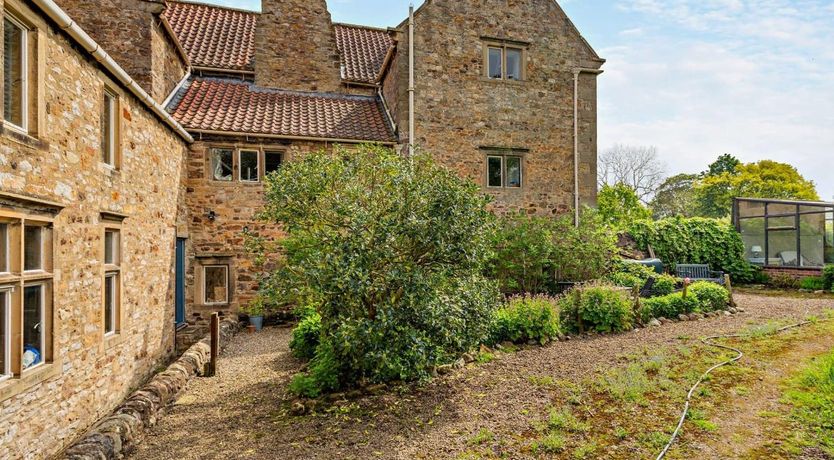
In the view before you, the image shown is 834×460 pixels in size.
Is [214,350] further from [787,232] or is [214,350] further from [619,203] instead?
[619,203]

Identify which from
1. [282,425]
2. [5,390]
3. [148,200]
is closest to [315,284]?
[282,425]

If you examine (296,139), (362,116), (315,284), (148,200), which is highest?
(362,116)

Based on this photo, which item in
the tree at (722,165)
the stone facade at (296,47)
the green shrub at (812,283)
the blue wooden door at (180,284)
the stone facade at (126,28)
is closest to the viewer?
the stone facade at (126,28)

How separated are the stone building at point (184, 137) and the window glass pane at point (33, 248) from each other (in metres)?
0.02

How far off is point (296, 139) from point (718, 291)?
1276 cm

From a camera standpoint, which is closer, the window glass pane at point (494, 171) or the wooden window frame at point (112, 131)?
the wooden window frame at point (112, 131)

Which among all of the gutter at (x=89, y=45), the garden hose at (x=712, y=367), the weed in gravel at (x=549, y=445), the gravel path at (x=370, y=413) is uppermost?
the gutter at (x=89, y=45)

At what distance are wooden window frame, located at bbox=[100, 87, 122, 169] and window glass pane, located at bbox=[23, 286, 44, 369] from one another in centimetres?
270

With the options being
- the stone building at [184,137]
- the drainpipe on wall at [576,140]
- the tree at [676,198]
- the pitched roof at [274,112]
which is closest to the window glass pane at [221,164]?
the stone building at [184,137]

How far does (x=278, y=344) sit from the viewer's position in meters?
11.2

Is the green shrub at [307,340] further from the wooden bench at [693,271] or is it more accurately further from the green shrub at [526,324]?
the wooden bench at [693,271]

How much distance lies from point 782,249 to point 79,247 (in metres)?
25.1

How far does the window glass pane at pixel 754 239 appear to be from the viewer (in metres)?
20.9

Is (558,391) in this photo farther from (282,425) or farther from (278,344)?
(278,344)
